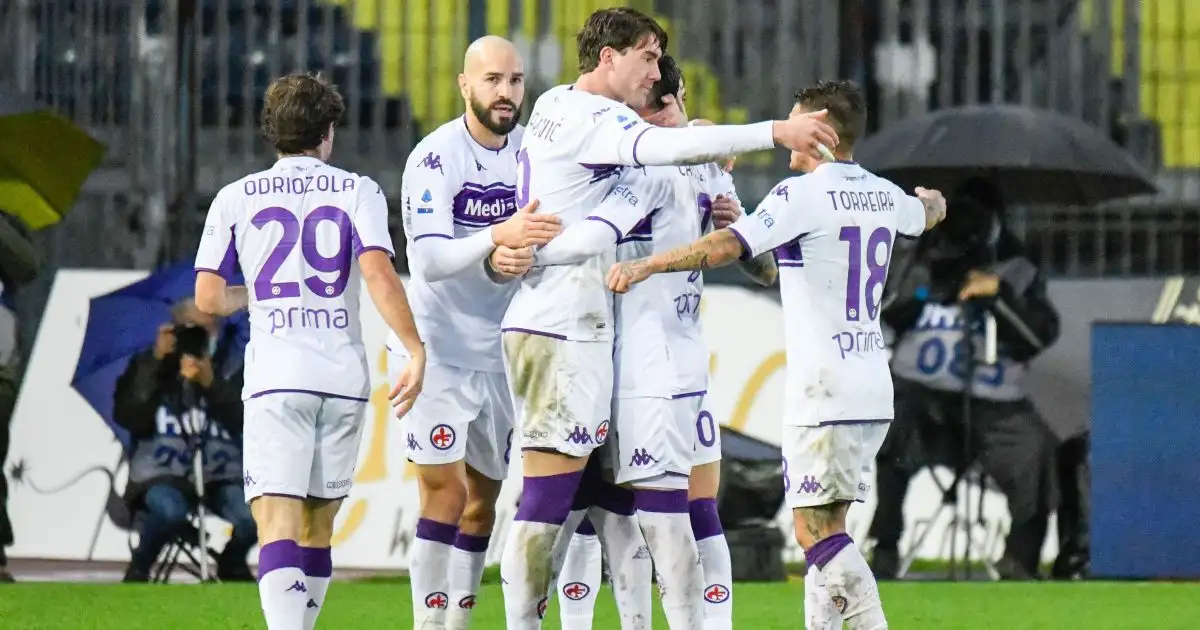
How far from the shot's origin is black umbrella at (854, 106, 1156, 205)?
11703 mm

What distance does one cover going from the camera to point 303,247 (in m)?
6.85

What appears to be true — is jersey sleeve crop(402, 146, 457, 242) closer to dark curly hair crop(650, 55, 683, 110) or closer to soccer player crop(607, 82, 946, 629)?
dark curly hair crop(650, 55, 683, 110)

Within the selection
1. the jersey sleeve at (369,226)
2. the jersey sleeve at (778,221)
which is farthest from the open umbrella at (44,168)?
the jersey sleeve at (778,221)

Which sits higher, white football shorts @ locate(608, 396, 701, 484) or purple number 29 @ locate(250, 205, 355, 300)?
purple number 29 @ locate(250, 205, 355, 300)

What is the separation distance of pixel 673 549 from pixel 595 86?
1.49m

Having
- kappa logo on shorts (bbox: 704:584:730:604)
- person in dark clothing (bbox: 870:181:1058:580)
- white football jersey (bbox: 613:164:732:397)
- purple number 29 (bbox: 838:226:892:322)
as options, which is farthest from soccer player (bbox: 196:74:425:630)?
person in dark clothing (bbox: 870:181:1058:580)

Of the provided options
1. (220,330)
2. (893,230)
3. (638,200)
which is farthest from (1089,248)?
(638,200)

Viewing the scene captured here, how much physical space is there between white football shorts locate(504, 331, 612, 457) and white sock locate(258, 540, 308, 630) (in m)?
0.92

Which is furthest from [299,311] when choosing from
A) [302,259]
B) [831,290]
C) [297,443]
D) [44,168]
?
[44,168]

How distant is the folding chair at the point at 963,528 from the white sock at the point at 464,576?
4.70 m

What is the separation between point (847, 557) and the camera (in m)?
6.88

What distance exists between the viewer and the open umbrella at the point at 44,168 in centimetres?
1153

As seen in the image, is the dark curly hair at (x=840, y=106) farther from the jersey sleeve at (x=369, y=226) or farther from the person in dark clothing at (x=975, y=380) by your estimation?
the person in dark clothing at (x=975, y=380)

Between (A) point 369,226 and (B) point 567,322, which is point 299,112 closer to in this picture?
(A) point 369,226
